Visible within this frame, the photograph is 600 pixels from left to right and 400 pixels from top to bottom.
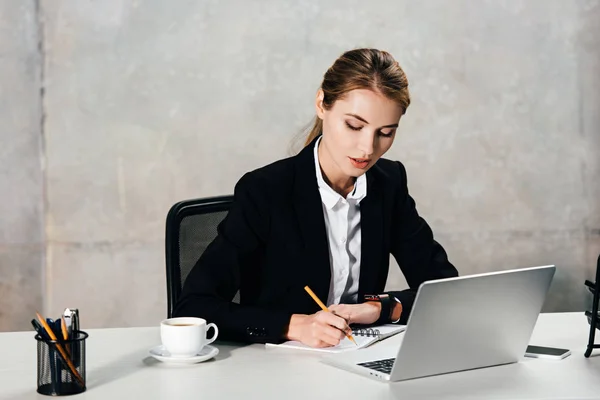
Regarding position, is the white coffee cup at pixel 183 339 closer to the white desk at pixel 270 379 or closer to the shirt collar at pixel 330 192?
the white desk at pixel 270 379

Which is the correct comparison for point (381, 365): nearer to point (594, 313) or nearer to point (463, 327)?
point (463, 327)

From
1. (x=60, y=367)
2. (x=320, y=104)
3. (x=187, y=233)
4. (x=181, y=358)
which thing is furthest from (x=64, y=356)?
(x=320, y=104)

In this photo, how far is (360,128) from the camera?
1.88 m

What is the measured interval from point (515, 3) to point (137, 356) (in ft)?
9.43

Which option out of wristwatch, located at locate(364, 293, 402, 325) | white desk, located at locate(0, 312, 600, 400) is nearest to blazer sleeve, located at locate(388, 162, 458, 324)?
wristwatch, located at locate(364, 293, 402, 325)

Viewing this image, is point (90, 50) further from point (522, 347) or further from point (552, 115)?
point (522, 347)

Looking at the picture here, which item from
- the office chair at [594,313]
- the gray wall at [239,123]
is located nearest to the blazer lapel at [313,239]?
the office chair at [594,313]

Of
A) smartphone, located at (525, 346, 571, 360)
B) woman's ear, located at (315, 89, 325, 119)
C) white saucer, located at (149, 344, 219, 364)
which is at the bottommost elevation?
smartphone, located at (525, 346, 571, 360)

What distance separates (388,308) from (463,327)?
487 millimetres

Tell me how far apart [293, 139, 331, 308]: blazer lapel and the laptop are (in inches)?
17.0

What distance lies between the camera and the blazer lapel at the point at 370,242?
6.68 ft

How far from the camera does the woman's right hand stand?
5.29 ft

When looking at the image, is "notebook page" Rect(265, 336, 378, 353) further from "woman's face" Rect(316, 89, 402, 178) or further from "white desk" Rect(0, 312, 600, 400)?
"woman's face" Rect(316, 89, 402, 178)

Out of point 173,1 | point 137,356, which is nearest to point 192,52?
point 173,1
